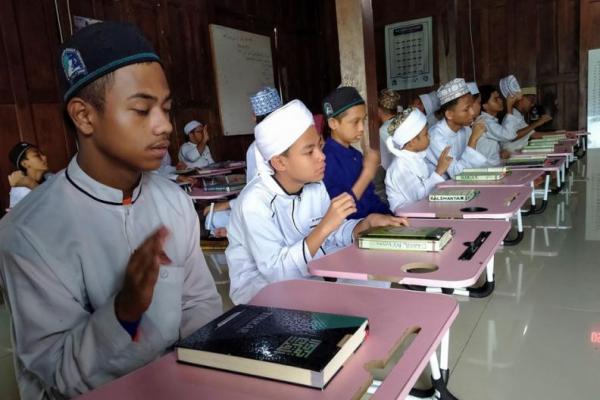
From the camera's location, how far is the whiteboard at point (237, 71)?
762 centimetres

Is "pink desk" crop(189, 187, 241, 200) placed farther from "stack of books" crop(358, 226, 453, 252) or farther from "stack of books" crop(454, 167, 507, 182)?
"stack of books" crop(358, 226, 453, 252)

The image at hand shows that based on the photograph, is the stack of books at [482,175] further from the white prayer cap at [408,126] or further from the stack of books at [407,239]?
the stack of books at [407,239]

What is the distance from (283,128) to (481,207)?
43.2 inches

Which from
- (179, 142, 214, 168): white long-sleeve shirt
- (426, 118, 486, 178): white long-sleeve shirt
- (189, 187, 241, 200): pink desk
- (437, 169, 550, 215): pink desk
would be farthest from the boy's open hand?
(179, 142, 214, 168): white long-sleeve shirt

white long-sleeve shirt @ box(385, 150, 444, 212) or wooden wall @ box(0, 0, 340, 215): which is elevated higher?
wooden wall @ box(0, 0, 340, 215)

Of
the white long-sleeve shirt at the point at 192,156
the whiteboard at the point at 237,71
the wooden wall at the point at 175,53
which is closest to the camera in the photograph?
the wooden wall at the point at 175,53

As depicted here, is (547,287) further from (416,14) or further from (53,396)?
(416,14)

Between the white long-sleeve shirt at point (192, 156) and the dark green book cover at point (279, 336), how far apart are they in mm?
5924

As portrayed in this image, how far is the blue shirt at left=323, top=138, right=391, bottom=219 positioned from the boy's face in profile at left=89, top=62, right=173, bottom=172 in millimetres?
1659

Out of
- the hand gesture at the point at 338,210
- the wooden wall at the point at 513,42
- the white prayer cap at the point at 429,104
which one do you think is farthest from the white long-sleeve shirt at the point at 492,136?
the hand gesture at the point at 338,210

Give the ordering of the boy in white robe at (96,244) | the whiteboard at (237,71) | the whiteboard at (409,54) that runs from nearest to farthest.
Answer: the boy in white robe at (96,244)
the whiteboard at (237,71)
the whiteboard at (409,54)

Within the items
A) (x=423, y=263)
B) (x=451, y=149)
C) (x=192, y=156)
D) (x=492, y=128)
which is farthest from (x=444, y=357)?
(x=192, y=156)

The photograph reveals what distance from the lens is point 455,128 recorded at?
13.7 feet

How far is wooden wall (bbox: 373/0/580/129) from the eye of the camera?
335 inches
